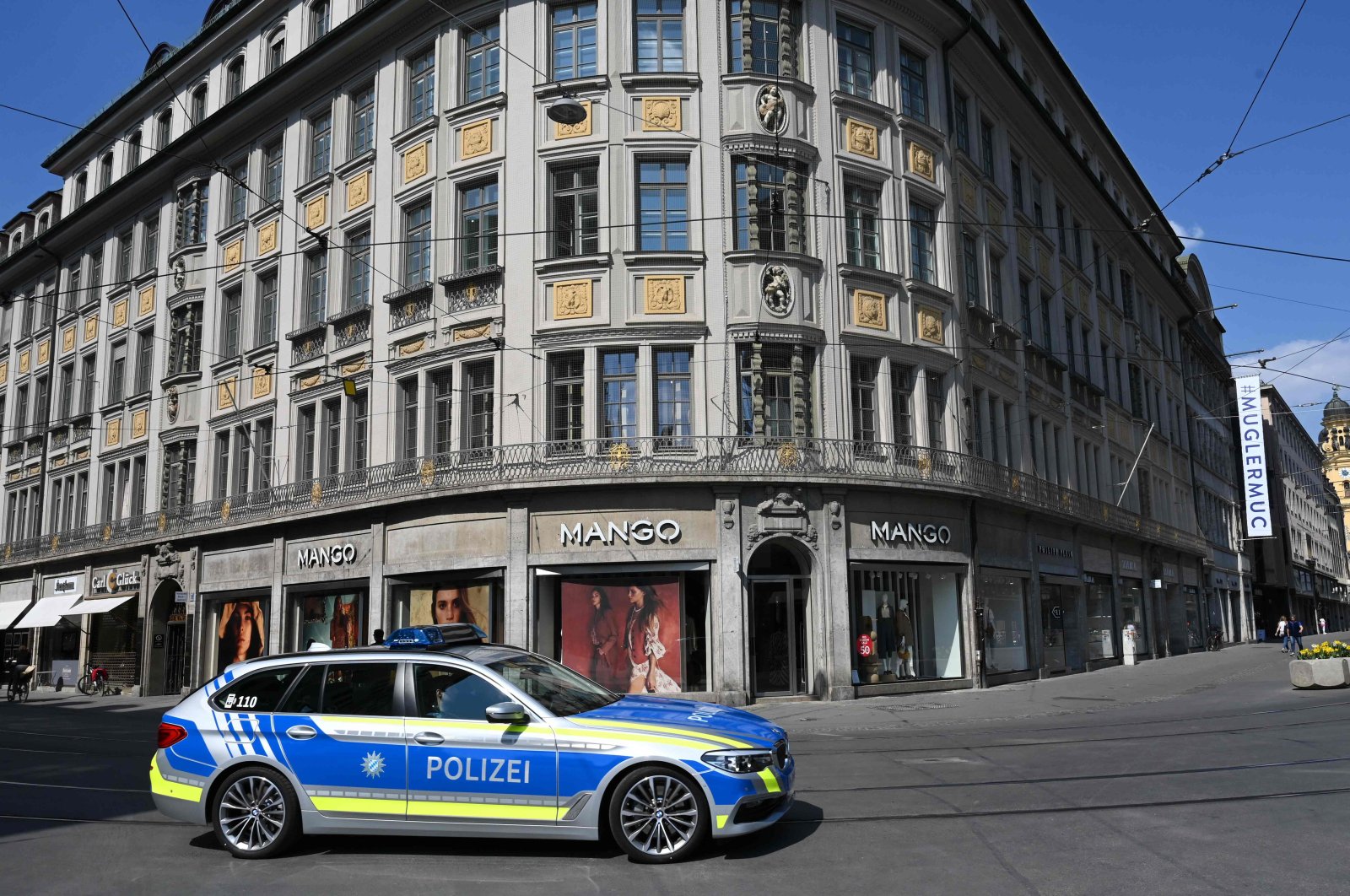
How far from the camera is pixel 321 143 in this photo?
2917 cm

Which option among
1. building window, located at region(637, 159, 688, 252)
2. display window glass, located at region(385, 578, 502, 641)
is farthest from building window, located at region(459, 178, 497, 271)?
display window glass, located at region(385, 578, 502, 641)

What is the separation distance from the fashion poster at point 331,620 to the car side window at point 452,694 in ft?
58.5

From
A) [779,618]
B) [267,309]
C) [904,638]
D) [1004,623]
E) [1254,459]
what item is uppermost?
[267,309]

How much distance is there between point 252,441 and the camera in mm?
29531

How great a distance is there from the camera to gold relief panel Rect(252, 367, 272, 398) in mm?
29203

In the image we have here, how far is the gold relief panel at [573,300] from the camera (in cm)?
2269

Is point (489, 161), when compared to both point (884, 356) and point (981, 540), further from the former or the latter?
point (981, 540)

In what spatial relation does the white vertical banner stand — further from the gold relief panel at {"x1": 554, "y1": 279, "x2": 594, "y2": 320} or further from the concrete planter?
the gold relief panel at {"x1": 554, "y1": 279, "x2": 594, "y2": 320}

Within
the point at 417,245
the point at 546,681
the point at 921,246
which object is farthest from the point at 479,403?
the point at 546,681

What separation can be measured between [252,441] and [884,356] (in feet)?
56.6

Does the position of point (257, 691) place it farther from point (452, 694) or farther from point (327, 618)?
point (327, 618)

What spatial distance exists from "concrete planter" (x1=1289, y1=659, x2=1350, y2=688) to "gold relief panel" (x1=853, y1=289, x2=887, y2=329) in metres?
10.9

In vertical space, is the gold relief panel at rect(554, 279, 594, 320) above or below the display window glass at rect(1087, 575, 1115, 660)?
above

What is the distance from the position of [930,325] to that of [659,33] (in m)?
8.99
